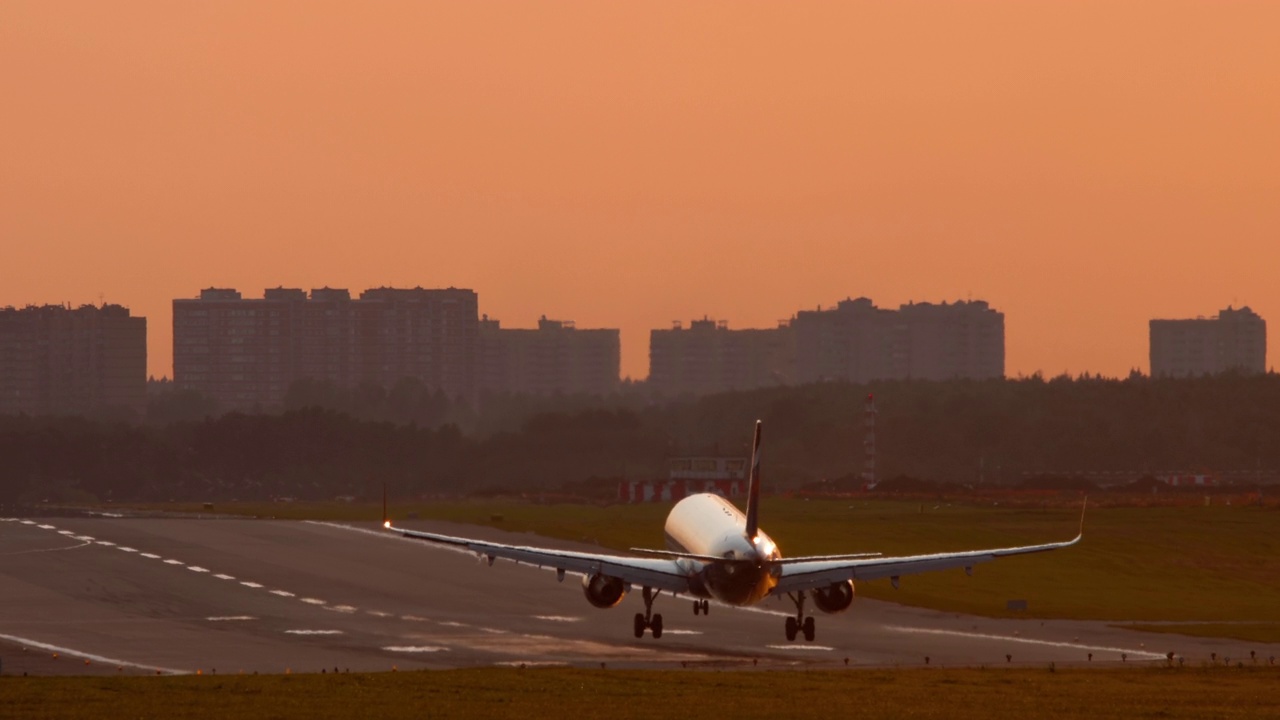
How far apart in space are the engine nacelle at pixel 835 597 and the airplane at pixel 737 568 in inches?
1.2

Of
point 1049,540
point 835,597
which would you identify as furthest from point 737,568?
point 1049,540

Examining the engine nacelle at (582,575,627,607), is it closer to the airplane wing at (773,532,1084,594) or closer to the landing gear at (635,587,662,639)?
the landing gear at (635,587,662,639)

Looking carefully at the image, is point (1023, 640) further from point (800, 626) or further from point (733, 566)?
point (733, 566)

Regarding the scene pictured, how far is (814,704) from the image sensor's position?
4319cm

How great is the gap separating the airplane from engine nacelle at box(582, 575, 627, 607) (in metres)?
0.03

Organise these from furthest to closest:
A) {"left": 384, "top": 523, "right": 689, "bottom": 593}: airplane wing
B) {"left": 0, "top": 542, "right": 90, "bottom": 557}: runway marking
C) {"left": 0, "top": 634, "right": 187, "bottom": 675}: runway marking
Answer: {"left": 0, "top": 542, "right": 90, "bottom": 557}: runway marking < {"left": 384, "top": 523, "right": 689, "bottom": 593}: airplane wing < {"left": 0, "top": 634, "right": 187, "bottom": 675}: runway marking

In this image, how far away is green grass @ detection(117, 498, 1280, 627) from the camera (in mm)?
78625

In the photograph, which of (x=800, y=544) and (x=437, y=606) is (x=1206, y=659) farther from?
(x=800, y=544)

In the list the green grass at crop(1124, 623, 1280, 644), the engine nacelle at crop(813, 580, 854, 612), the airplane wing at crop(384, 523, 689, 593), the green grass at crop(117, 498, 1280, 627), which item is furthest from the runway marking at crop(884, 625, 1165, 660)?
the airplane wing at crop(384, 523, 689, 593)

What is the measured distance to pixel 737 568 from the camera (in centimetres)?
5750

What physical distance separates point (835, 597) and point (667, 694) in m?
16.1

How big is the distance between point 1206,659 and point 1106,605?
73.7 feet

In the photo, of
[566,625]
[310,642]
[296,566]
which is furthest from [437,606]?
[296,566]

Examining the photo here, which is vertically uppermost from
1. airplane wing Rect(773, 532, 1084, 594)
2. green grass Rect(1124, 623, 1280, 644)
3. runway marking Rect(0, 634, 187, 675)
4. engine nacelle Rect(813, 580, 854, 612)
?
airplane wing Rect(773, 532, 1084, 594)
